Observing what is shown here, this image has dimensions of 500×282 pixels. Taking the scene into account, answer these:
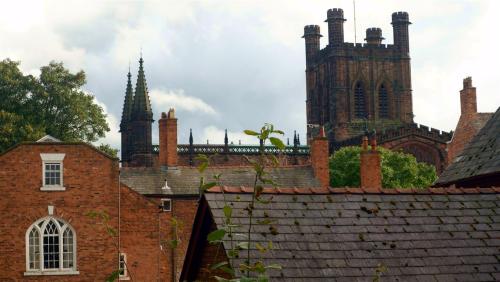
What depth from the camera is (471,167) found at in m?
28.9

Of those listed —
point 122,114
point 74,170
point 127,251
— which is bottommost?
point 127,251

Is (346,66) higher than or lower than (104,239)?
higher

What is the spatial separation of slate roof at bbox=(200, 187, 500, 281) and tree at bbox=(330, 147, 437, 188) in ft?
195

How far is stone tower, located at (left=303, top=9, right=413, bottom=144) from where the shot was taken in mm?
119438

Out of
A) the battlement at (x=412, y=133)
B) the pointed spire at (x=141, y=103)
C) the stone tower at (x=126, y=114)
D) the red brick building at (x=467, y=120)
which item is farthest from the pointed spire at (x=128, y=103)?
the red brick building at (x=467, y=120)

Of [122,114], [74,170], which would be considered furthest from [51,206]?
[122,114]

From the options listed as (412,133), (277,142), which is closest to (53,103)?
(412,133)

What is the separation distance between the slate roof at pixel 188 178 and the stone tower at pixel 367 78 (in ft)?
190

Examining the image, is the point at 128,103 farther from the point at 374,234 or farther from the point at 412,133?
the point at 374,234

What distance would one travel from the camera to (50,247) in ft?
139

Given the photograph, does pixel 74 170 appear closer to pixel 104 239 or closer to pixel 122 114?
pixel 104 239

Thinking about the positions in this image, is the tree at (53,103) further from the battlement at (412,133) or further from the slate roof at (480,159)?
the slate roof at (480,159)

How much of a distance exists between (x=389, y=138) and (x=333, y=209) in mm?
87399

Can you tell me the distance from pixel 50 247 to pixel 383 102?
270ft
